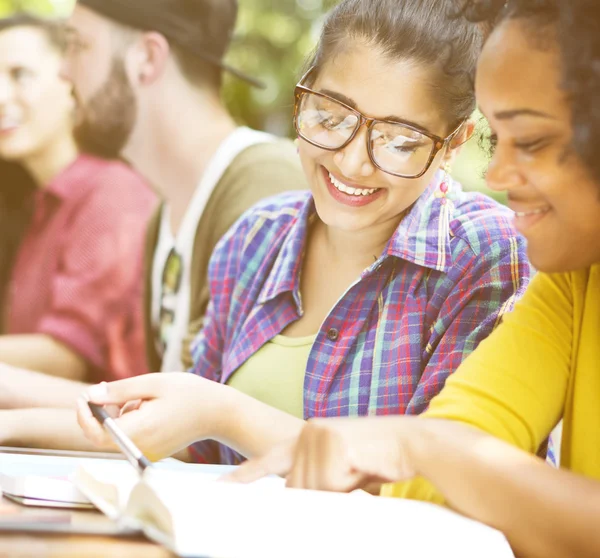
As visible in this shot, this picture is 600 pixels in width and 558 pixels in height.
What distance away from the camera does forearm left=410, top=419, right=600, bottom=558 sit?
0.85m

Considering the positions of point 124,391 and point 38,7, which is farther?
point 38,7

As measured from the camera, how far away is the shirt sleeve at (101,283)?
72.7 inches

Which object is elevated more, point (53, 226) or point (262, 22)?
point (262, 22)

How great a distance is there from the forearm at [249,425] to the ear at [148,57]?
2.80 feet

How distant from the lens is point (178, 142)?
1.82 m

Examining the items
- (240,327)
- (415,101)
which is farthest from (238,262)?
(415,101)

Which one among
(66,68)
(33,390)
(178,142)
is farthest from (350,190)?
(66,68)

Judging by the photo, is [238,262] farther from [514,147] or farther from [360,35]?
[514,147]

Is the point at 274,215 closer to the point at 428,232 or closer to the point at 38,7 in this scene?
the point at 428,232

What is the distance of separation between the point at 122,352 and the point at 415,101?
931 mm

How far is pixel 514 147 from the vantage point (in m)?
0.99

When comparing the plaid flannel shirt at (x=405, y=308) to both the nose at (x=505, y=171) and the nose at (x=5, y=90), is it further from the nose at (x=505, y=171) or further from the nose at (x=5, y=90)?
the nose at (x=5, y=90)

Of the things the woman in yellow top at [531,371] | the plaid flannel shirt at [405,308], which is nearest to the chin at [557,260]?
the woman in yellow top at [531,371]

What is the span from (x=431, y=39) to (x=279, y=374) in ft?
1.88
